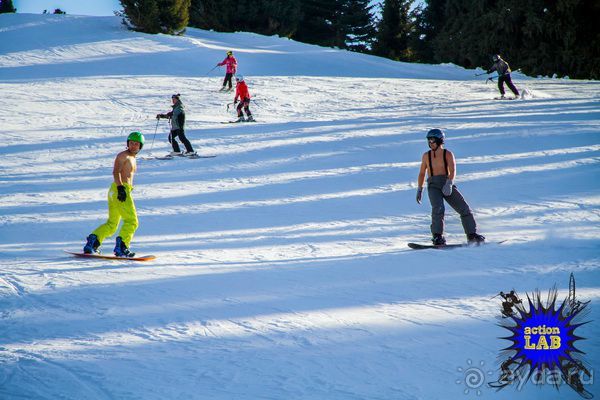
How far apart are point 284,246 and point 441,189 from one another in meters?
2.22

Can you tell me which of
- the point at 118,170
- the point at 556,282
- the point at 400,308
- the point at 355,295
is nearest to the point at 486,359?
the point at 400,308

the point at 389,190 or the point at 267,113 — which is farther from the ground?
the point at 267,113

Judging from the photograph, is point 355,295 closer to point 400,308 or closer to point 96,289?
point 400,308

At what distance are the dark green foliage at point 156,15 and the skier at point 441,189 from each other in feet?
87.5

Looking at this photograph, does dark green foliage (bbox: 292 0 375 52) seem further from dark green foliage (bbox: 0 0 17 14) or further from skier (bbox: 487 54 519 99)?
skier (bbox: 487 54 519 99)

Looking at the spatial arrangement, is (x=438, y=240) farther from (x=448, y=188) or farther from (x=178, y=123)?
(x=178, y=123)

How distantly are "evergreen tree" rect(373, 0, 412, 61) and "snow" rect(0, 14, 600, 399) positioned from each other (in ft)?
85.0

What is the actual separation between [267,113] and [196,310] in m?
13.8

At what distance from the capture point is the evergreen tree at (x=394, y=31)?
43.2 m

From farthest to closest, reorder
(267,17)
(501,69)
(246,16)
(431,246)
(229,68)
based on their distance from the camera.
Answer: (267,17) < (246,16) < (229,68) < (501,69) < (431,246)

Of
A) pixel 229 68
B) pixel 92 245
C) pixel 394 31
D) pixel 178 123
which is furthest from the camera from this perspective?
pixel 394 31

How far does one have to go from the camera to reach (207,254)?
6.56 metres

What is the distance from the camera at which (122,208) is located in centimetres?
636

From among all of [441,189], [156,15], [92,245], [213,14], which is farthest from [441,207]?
[213,14]
